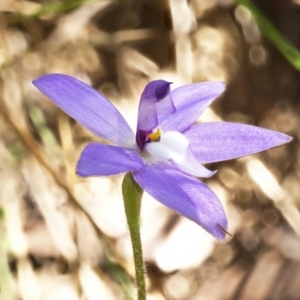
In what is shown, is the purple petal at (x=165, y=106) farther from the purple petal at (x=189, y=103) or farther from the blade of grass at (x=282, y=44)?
the blade of grass at (x=282, y=44)

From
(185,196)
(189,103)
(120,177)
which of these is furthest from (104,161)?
(120,177)

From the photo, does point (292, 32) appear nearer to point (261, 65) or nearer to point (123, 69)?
point (261, 65)

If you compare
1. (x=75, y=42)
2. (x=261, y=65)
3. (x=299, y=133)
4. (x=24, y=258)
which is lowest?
(x=24, y=258)

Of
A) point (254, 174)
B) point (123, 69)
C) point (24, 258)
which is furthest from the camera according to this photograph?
point (123, 69)

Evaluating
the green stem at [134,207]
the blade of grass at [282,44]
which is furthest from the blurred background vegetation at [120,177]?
the green stem at [134,207]

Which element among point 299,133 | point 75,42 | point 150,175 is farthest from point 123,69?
point 150,175

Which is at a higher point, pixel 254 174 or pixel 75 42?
pixel 75 42
